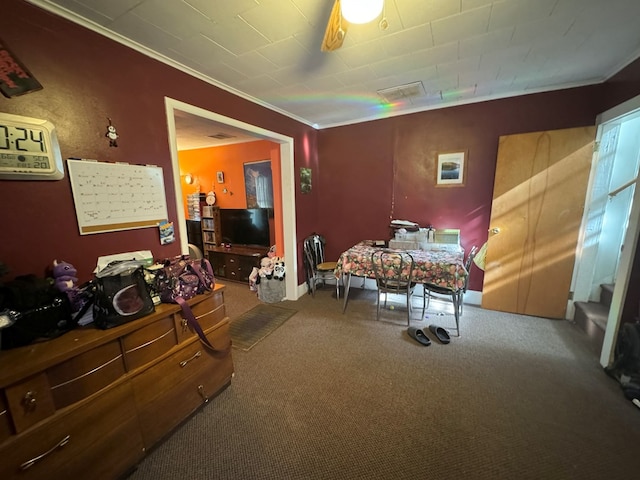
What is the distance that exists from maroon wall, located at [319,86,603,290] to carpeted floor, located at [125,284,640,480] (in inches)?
56.1

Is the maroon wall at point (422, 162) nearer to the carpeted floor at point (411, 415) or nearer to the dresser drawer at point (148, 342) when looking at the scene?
the carpeted floor at point (411, 415)

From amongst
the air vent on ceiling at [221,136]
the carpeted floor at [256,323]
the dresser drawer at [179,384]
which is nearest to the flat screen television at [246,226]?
the air vent on ceiling at [221,136]

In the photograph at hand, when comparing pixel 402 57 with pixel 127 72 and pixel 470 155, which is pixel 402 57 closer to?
pixel 470 155

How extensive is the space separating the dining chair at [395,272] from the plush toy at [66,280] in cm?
228

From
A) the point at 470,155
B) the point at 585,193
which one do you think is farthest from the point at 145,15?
the point at 585,193

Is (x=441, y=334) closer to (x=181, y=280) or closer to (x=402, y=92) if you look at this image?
(x=181, y=280)

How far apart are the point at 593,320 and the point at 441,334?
55.0 inches

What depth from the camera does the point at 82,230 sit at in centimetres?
148

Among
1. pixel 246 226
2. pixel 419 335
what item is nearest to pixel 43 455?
pixel 419 335

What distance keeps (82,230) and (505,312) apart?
4.04 metres

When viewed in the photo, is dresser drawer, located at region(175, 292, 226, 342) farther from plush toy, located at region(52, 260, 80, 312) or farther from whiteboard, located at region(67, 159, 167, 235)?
whiteboard, located at region(67, 159, 167, 235)

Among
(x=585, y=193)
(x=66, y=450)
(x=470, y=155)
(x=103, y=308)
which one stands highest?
(x=470, y=155)

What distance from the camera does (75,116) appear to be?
56.2 inches

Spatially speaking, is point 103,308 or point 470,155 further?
point 470,155
